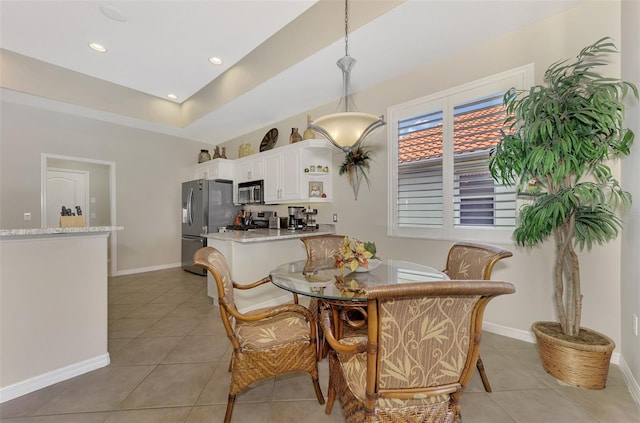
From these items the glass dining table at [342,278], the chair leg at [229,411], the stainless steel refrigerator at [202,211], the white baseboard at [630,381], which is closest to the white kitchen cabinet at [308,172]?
the stainless steel refrigerator at [202,211]

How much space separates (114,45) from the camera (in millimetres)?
3209

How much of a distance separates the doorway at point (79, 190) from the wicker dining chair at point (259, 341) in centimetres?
448

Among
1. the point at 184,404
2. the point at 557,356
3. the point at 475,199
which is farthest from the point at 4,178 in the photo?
the point at 557,356

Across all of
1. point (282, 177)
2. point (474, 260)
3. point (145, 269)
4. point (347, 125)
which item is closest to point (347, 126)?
point (347, 125)

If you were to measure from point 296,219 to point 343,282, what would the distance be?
8.17 feet

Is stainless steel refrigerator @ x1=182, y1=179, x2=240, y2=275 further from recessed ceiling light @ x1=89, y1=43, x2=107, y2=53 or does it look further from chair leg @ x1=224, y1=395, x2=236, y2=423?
chair leg @ x1=224, y1=395, x2=236, y2=423

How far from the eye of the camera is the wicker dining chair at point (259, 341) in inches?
57.6

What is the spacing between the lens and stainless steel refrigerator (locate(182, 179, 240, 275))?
193 inches

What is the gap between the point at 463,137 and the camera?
8.87 ft

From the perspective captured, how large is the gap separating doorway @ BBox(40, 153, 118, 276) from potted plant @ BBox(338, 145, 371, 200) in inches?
173

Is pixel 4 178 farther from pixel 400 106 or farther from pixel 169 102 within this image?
pixel 400 106

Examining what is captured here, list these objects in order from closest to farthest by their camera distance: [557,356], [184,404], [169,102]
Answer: [184,404] → [557,356] → [169,102]

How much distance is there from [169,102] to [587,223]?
20.1 ft

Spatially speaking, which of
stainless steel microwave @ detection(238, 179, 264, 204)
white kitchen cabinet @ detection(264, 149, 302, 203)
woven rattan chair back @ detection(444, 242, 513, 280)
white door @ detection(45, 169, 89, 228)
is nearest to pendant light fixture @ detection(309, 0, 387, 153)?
woven rattan chair back @ detection(444, 242, 513, 280)
